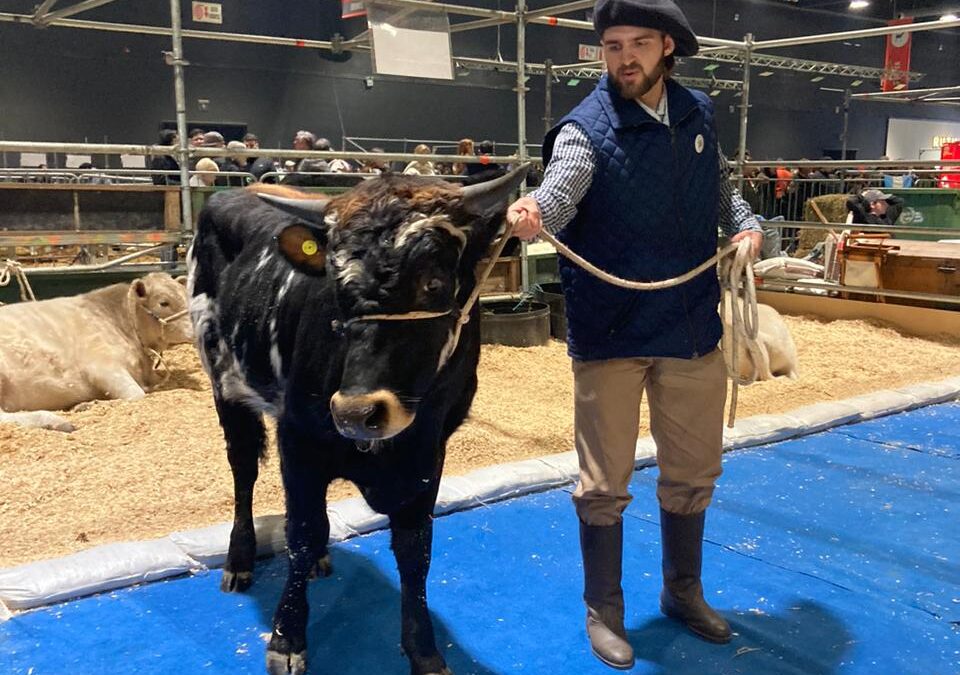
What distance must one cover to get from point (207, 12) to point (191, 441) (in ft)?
36.1

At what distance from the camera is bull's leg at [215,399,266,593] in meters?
2.71

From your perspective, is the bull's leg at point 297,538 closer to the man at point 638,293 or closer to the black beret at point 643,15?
the man at point 638,293

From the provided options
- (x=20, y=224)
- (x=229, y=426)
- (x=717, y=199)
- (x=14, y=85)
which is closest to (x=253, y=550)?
(x=229, y=426)

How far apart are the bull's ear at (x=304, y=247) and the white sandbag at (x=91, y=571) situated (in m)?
1.34

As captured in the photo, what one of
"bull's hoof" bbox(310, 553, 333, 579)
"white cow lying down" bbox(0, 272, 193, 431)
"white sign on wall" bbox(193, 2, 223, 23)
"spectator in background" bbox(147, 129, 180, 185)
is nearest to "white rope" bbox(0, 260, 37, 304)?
"white cow lying down" bbox(0, 272, 193, 431)

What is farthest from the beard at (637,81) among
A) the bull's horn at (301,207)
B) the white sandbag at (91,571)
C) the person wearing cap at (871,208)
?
the person wearing cap at (871,208)

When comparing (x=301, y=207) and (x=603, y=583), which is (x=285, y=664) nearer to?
(x=603, y=583)

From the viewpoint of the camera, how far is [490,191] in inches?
74.4

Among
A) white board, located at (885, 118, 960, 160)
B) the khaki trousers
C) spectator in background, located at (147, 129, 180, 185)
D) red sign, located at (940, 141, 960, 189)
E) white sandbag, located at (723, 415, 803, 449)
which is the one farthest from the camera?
white board, located at (885, 118, 960, 160)

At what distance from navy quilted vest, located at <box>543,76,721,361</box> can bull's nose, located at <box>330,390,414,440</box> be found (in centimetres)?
75

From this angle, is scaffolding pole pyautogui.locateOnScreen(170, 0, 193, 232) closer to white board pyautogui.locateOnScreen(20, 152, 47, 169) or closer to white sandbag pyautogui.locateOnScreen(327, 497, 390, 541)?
white sandbag pyautogui.locateOnScreen(327, 497, 390, 541)

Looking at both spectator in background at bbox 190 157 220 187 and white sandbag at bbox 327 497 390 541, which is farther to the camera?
spectator in background at bbox 190 157 220 187

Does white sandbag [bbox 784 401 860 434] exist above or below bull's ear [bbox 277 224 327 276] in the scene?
below

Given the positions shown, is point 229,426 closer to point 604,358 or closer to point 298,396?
point 298,396
